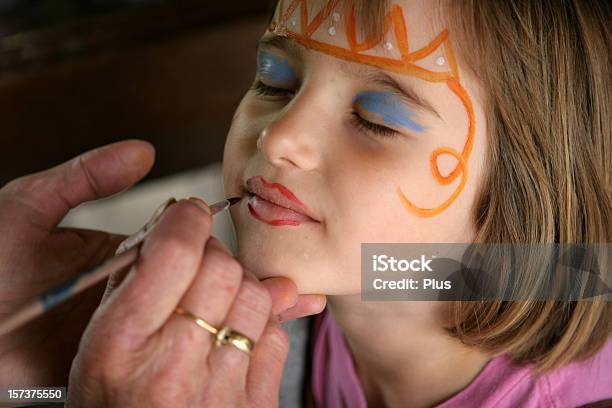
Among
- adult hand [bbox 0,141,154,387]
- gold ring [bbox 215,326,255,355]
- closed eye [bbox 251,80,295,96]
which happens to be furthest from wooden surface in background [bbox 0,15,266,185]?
gold ring [bbox 215,326,255,355]

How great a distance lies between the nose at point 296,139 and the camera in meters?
0.96

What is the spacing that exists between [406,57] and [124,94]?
101 cm

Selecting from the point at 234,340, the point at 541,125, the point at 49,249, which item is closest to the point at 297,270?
the point at 234,340

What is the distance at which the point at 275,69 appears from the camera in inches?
41.8

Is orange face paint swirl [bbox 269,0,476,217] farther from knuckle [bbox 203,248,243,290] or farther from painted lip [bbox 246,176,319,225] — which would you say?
knuckle [bbox 203,248,243,290]

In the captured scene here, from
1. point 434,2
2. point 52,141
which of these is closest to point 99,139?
point 52,141

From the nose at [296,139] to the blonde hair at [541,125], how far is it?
13 cm

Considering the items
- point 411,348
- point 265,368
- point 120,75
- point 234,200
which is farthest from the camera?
point 120,75

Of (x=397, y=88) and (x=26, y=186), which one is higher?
(x=397, y=88)

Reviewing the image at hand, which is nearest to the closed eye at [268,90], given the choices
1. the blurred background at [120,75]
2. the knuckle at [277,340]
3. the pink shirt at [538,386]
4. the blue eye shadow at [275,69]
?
the blue eye shadow at [275,69]

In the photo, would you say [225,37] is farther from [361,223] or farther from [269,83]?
[361,223]

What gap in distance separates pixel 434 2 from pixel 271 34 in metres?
0.24

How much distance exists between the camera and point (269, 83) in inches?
42.5

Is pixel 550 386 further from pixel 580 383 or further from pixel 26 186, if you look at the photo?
pixel 26 186
